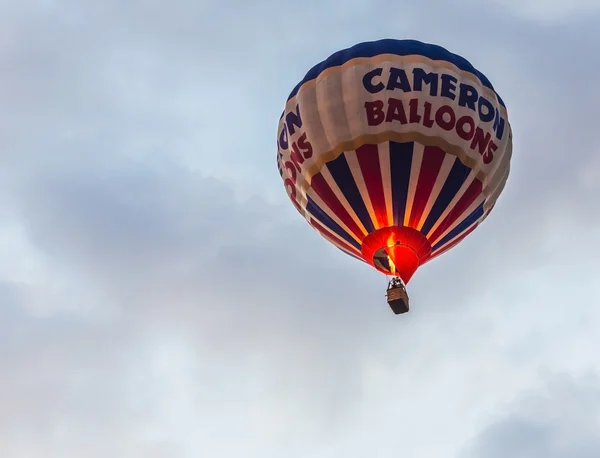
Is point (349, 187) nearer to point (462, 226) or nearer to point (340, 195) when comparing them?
point (340, 195)

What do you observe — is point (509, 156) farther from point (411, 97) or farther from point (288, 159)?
point (288, 159)

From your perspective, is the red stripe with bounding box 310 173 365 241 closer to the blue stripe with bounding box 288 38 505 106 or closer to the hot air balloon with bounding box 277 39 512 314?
the hot air balloon with bounding box 277 39 512 314

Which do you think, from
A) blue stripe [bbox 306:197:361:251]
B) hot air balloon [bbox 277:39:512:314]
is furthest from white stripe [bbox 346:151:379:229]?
blue stripe [bbox 306:197:361:251]

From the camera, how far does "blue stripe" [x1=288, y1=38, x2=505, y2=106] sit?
84.0 ft

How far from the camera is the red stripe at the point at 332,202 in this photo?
25703mm

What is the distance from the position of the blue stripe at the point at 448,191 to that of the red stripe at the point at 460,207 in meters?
0.23

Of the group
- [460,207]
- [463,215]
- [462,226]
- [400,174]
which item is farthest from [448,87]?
[462,226]

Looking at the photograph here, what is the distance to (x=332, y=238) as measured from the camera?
26672 mm

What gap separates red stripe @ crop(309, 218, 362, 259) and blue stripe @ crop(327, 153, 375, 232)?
0.86m

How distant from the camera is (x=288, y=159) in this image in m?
26.3

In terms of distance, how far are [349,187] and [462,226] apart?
2775mm

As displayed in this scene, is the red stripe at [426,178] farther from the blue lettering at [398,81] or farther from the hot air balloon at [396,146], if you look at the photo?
the blue lettering at [398,81]

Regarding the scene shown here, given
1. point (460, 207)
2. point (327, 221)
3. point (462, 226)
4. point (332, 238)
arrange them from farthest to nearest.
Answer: point (332, 238) → point (462, 226) → point (327, 221) → point (460, 207)

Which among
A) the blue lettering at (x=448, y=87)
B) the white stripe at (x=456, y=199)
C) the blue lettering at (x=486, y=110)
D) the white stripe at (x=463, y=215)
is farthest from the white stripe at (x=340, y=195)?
the blue lettering at (x=486, y=110)
